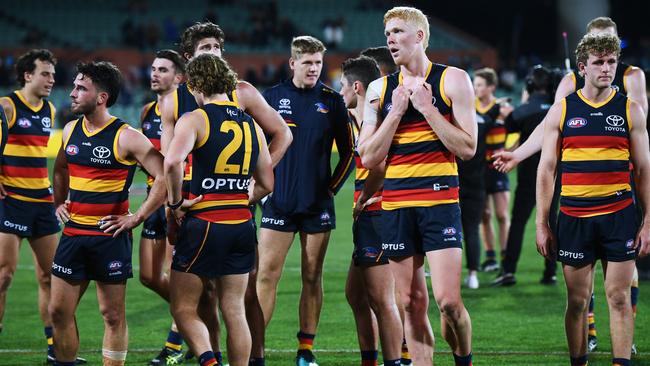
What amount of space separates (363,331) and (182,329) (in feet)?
5.39

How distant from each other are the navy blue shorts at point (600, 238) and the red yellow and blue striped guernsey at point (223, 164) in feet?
7.36

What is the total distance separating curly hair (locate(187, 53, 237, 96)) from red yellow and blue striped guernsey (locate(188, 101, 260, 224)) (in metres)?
0.11

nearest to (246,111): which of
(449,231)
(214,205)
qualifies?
(214,205)

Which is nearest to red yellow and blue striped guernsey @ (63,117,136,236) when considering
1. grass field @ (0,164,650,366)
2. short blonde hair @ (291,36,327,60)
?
short blonde hair @ (291,36,327,60)

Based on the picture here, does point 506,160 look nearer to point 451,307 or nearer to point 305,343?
point 451,307

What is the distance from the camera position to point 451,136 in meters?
6.36

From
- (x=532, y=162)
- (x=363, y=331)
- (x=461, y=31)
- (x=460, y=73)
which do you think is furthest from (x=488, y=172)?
(x=461, y=31)

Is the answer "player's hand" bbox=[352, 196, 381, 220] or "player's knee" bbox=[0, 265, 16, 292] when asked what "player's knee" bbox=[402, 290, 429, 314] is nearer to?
"player's hand" bbox=[352, 196, 381, 220]

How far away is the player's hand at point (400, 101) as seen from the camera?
638cm

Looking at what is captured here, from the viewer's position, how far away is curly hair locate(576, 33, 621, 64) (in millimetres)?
6904

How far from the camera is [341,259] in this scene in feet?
48.0

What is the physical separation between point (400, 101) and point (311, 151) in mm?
1741

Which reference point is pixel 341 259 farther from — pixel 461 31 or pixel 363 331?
pixel 461 31

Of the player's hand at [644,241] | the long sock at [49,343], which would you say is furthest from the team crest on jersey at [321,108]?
the long sock at [49,343]
